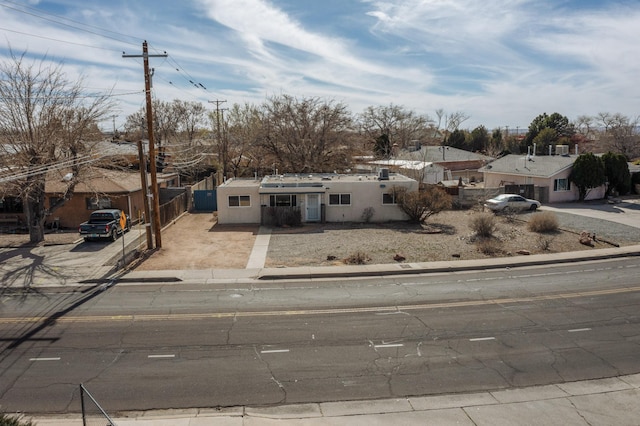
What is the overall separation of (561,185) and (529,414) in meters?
35.1

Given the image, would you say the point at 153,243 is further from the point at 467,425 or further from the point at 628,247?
the point at 628,247

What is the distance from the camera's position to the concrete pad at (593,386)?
9.76 m

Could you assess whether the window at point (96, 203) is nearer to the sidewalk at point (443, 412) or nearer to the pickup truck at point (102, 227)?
the pickup truck at point (102, 227)

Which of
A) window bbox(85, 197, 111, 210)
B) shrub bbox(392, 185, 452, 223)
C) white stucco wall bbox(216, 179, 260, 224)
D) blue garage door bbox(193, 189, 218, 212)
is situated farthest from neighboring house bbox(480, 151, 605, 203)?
window bbox(85, 197, 111, 210)

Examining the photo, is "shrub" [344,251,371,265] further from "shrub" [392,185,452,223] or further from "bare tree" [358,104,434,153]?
"bare tree" [358,104,434,153]

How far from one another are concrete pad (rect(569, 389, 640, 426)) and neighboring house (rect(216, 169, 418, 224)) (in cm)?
2228

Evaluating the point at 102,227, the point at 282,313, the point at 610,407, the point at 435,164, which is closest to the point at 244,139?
the point at 435,164

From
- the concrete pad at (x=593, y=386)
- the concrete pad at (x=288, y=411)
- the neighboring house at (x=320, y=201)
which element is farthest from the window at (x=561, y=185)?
the concrete pad at (x=288, y=411)

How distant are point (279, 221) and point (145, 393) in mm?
20672

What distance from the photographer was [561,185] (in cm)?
3925

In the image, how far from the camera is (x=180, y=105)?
72812 millimetres

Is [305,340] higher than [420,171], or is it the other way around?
[420,171]

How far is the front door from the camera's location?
3134 cm

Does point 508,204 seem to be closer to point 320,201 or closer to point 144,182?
point 320,201
